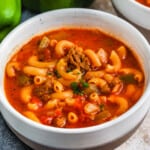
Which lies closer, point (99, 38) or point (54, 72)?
point (54, 72)

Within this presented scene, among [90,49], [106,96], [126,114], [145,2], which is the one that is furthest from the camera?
[145,2]

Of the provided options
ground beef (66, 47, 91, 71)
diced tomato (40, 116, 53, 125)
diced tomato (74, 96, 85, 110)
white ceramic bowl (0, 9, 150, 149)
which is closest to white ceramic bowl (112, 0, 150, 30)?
white ceramic bowl (0, 9, 150, 149)

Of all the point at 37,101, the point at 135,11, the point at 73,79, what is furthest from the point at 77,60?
the point at 135,11

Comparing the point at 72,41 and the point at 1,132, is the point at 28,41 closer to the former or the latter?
the point at 72,41

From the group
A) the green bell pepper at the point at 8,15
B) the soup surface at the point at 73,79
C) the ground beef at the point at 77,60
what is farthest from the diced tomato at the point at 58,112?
the green bell pepper at the point at 8,15

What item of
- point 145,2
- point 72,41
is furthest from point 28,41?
point 145,2

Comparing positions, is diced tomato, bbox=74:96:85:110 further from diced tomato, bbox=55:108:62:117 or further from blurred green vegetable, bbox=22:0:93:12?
blurred green vegetable, bbox=22:0:93:12

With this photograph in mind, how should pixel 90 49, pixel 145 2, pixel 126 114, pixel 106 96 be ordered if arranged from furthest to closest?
1. pixel 145 2
2. pixel 90 49
3. pixel 106 96
4. pixel 126 114

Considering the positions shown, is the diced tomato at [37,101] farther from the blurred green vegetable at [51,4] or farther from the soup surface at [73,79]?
the blurred green vegetable at [51,4]
